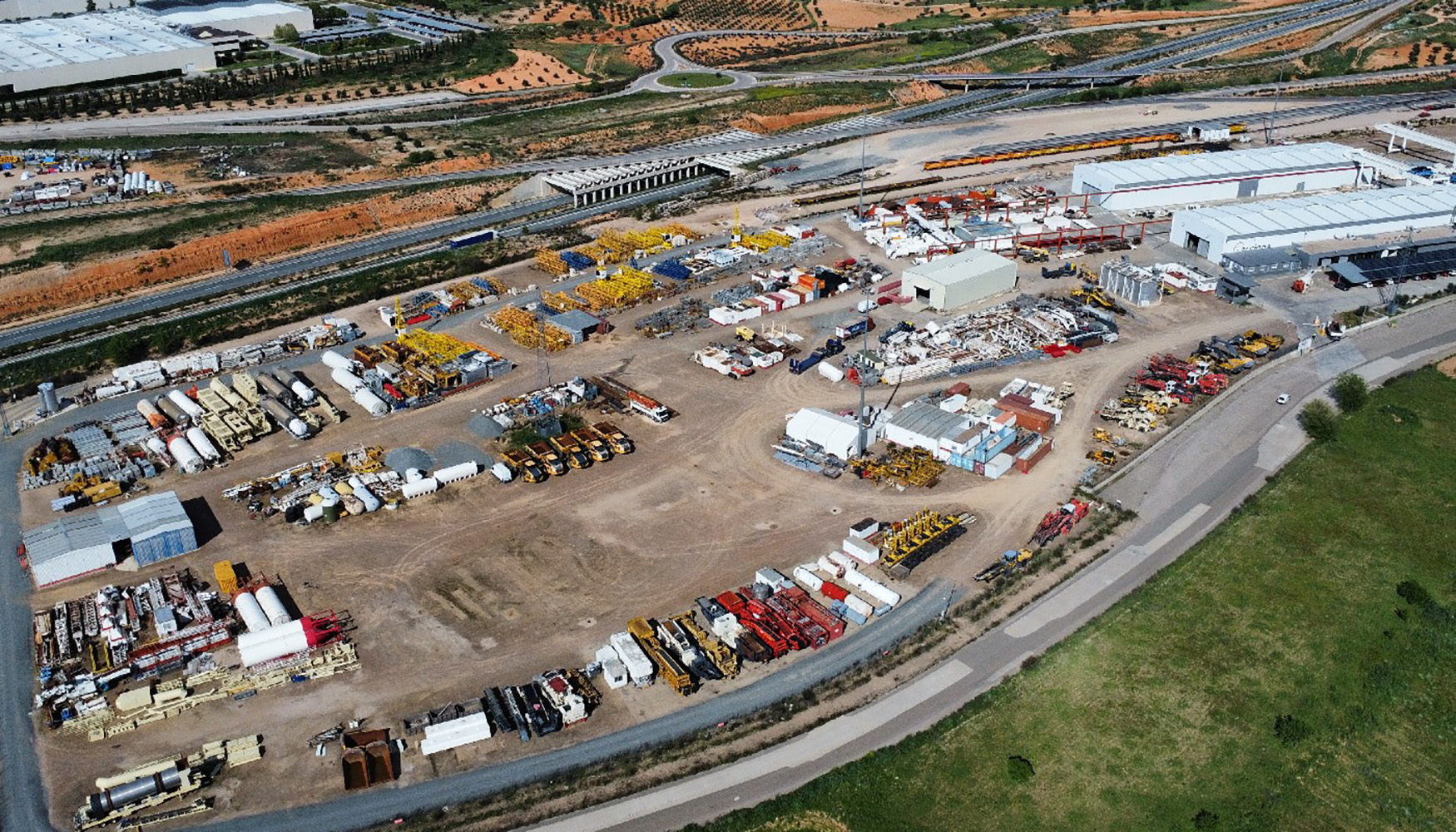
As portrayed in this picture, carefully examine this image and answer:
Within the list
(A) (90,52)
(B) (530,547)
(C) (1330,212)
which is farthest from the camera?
(A) (90,52)

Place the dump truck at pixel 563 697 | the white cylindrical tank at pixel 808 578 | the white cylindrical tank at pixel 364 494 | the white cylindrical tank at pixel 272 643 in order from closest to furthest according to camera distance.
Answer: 1. the dump truck at pixel 563 697
2. the white cylindrical tank at pixel 272 643
3. the white cylindrical tank at pixel 808 578
4. the white cylindrical tank at pixel 364 494

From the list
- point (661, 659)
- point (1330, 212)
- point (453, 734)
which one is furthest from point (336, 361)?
point (1330, 212)

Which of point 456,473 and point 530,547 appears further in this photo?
point 456,473

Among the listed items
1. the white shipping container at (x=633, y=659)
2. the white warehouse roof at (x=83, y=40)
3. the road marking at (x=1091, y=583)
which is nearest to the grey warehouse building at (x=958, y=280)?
the road marking at (x=1091, y=583)

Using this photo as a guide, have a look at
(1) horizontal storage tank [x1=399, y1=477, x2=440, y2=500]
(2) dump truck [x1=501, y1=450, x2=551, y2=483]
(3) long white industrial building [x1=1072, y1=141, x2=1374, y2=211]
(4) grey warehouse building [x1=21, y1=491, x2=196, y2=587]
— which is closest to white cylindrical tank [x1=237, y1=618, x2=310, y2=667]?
(4) grey warehouse building [x1=21, y1=491, x2=196, y2=587]

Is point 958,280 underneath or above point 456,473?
above

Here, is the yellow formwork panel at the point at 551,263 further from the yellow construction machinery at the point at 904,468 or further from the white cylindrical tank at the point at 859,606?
the white cylindrical tank at the point at 859,606

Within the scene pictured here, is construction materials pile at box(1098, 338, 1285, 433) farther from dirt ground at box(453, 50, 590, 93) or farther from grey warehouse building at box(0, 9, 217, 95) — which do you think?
grey warehouse building at box(0, 9, 217, 95)

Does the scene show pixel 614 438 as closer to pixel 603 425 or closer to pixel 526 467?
pixel 603 425
